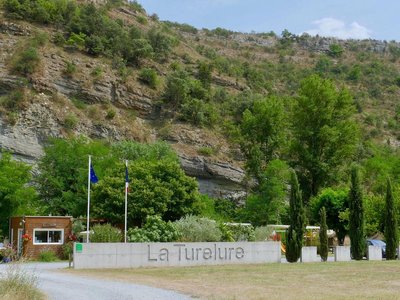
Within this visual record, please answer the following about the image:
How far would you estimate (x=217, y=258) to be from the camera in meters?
33.8

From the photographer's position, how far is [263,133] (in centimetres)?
6412

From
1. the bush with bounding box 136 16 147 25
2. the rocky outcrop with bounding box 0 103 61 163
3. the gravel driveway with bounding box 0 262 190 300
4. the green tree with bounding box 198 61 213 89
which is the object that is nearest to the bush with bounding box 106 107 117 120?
the rocky outcrop with bounding box 0 103 61 163

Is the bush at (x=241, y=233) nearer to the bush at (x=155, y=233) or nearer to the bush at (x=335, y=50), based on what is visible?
the bush at (x=155, y=233)

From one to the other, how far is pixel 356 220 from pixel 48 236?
19.8 m

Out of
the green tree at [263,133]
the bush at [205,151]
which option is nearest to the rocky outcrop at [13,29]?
the bush at [205,151]

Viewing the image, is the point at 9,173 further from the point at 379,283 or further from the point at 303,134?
the point at 379,283

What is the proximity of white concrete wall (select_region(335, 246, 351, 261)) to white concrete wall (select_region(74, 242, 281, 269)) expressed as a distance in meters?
4.09

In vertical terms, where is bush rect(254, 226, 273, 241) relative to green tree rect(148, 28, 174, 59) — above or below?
below

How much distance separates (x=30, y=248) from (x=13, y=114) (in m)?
21.9

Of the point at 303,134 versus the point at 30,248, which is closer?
the point at 30,248

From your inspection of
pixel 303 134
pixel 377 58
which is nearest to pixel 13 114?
pixel 303 134

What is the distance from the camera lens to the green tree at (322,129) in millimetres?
59281

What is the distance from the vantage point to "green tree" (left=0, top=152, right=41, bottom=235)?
46.0 metres

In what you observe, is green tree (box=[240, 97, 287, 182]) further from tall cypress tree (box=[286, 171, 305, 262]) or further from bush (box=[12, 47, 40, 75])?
tall cypress tree (box=[286, 171, 305, 262])
